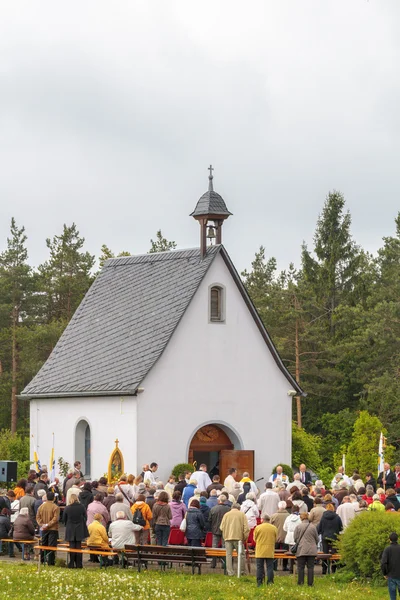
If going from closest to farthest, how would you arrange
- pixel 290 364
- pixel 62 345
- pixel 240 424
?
pixel 240 424 < pixel 62 345 < pixel 290 364

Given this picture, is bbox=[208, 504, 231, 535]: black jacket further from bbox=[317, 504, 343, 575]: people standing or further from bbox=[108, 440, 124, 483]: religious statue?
bbox=[108, 440, 124, 483]: religious statue

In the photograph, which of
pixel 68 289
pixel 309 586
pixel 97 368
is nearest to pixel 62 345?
pixel 97 368

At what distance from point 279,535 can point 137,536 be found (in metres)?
2.90

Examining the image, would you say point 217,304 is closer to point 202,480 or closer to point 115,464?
point 115,464

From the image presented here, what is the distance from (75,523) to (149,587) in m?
3.11

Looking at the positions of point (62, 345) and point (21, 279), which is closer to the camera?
point (62, 345)

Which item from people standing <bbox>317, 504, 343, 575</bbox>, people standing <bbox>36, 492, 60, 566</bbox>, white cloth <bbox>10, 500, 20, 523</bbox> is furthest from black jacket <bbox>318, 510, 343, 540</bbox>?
white cloth <bbox>10, 500, 20, 523</bbox>

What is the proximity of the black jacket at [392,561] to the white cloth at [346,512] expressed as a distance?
5.08m

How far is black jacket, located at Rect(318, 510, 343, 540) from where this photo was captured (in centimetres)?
2516

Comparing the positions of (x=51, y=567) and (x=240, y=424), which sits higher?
(x=240, y=424)

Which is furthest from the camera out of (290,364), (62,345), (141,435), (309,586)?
(290,364)

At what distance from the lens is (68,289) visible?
67.5 metres

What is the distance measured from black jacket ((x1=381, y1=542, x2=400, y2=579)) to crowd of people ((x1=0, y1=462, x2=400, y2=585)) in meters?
2.77

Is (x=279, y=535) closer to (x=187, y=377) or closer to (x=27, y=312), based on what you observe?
(x=187, y=377)
